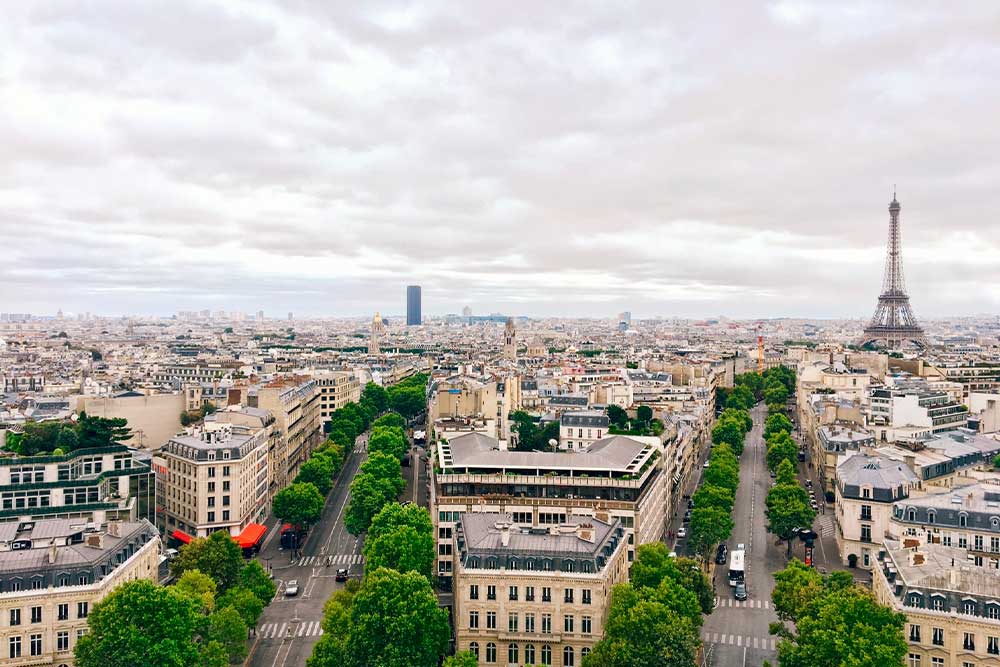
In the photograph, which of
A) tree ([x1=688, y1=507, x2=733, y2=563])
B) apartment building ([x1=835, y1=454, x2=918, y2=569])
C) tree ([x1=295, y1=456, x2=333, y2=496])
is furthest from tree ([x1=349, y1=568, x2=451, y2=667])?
apartment building ([x1=835, y1=454, x2=918, y2=569])

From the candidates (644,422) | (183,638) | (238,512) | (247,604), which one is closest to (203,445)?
(238,512)

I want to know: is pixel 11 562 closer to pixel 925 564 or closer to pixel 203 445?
pixel 203 445

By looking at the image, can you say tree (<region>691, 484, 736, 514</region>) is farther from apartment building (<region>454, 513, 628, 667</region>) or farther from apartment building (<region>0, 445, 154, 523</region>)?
apartment building (<region>0, 445, 154, 523</region>)

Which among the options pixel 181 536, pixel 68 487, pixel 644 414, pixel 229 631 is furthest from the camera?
pixel 644 414

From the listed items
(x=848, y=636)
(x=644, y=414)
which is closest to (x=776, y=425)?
(x=644, y=414)

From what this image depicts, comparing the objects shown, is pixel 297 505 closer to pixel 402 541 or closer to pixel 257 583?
pixel 257 583
